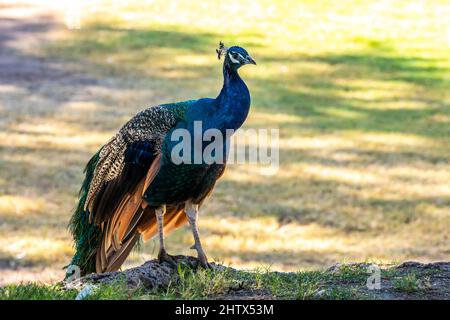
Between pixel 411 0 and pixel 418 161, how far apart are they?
692cm

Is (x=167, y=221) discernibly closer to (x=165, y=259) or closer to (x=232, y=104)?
(x=165, y=259)

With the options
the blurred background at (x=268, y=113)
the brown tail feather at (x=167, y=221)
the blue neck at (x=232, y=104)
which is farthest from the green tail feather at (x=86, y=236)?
the blurred background at (x=268, y=113)

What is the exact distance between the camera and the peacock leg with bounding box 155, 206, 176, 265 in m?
5.15

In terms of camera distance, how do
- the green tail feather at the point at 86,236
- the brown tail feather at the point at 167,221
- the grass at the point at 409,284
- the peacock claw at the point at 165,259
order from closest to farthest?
the grass at the point at 409,284
the peacock claw at the point at 165,259
the brown tail feather at the point at 167,221
the green tail feather at the point at 86,236

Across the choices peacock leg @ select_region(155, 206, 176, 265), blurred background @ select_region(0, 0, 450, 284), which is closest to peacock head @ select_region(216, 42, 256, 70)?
peacock leg @ select_region(155, 206, 176, 265)

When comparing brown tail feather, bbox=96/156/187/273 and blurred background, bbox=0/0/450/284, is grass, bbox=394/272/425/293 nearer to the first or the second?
brown tail feather, bbox=96/156/187/273

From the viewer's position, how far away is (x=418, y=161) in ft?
33.8

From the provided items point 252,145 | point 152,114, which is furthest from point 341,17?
point 152,114

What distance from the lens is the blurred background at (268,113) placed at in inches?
336

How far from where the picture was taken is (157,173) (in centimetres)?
507

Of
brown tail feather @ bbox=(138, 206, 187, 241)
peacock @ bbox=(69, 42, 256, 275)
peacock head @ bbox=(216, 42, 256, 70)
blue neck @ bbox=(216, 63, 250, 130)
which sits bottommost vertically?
brown tail feather @ bbox=(138, 206, 187, 241)

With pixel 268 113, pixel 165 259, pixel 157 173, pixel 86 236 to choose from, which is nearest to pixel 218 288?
pixel 165 259

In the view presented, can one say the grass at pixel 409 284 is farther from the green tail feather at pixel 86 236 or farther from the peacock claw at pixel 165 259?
the green tail feather at pixel 86 236
